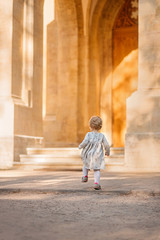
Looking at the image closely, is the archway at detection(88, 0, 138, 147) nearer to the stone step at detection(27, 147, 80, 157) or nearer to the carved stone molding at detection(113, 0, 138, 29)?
the carved stone molding at detection(113, 0, 138, 29)

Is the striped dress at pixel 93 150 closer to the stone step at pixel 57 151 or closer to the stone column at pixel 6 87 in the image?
the stone step at pixel 57 151

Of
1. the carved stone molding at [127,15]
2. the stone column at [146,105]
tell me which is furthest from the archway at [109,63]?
the stone column at [146,105]

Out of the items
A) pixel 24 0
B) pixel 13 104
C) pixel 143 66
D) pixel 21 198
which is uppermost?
pixel 24 0

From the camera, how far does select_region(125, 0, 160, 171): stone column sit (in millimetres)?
8859

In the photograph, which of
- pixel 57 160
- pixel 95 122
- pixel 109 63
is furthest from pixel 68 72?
pixel 95 122

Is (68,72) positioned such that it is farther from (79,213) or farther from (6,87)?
(79,213)

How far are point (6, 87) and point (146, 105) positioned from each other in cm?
369

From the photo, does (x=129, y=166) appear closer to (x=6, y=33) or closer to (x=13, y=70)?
(x=13, y=70)

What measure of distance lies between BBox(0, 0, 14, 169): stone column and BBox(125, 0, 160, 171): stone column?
3.03 meters

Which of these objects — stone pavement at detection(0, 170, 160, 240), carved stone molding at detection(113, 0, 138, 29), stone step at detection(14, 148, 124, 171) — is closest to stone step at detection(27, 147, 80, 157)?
stone step at detection(14, 148, 124, 171)

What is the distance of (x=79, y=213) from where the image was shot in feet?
11.8

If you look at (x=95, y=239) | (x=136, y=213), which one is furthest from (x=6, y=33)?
(x=95, y=239)

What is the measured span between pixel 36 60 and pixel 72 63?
445cm

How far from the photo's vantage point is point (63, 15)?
1559 cm
